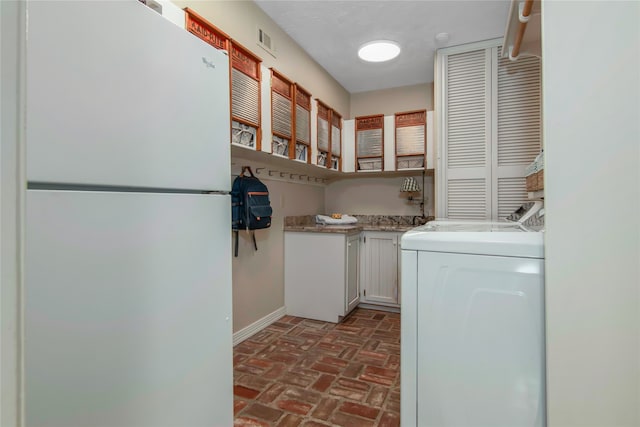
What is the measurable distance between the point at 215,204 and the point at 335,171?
2697mm

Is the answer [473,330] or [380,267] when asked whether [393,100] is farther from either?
[473,330]

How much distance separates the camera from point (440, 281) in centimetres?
121

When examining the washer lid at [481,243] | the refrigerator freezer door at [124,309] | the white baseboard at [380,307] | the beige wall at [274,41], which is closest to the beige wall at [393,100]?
the beige wall at [274,41]

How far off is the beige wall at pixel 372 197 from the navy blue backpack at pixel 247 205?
215 cm

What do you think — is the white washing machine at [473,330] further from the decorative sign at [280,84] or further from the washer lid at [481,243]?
the decorative sign at [280,84]

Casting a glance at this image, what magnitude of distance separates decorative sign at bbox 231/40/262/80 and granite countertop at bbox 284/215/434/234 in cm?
152

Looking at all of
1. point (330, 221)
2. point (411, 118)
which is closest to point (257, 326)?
point (330, 221)

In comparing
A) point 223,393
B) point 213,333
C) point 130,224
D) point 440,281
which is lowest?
point 223,393

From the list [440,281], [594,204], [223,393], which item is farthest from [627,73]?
[223,393]

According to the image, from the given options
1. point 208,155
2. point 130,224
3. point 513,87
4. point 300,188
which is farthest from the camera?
point 300,188

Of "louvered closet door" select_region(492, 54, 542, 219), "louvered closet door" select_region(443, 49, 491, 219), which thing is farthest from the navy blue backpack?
"louvered closet door" select_region(492, 54, 542, 219)

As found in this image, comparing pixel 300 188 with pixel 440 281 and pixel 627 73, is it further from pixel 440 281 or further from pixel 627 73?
pixel 627 73

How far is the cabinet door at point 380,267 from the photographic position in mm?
3402

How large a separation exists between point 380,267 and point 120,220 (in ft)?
9.68
